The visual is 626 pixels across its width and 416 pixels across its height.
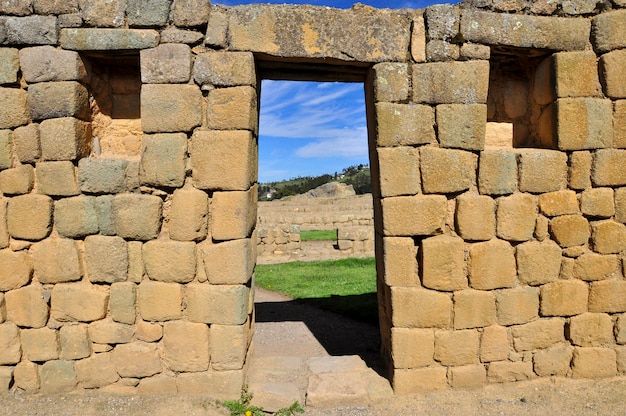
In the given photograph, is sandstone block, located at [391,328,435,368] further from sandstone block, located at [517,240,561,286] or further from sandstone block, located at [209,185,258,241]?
sandstone block, located at [209,185,258,241]

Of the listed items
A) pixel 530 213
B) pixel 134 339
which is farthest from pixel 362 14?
pixel 134 339

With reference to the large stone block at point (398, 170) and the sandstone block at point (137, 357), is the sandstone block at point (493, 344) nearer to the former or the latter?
the large stone block at point (398, 170)

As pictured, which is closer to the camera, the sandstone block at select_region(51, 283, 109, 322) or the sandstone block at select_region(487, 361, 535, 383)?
the sandstone block at select_region(51, 283, 109, 322)

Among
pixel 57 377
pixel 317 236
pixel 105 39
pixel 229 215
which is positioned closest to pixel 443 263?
pixel 229 215

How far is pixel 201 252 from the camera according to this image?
397 cm

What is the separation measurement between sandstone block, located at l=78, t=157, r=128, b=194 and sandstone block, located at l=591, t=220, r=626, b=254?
5.08 metres

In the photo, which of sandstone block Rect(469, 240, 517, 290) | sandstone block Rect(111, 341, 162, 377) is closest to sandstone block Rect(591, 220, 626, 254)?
sandstone block Rect(469, 240, 517, 290)

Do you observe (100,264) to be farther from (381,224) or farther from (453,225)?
(453,225)

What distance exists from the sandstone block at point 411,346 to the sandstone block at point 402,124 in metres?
2.01

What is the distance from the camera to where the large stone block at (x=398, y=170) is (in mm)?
4004

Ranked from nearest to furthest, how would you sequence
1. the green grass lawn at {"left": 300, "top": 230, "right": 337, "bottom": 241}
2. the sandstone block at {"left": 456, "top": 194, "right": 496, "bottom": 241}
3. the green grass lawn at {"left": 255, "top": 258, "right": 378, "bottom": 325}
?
1. the sandstone block at {"left": 456, "top": 194, "right": 496, "bottom": 241}
2. the green grass lawn at {"left": 255, "top": 258, "right": 378, "bottom": 325}
3. the green grass lawn at {"left": 300, "top": 230, "right": 337, "bottom": 241}

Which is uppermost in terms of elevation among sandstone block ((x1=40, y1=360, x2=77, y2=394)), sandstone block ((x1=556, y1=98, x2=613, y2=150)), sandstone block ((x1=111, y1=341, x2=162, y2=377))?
sandstone block ((x1=556, y1=98, x2=613, y2=150))

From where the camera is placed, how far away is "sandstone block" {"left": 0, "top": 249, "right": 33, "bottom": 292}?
3.99 metres

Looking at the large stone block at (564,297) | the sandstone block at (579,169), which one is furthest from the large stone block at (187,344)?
the sandstone block at (579,169)
